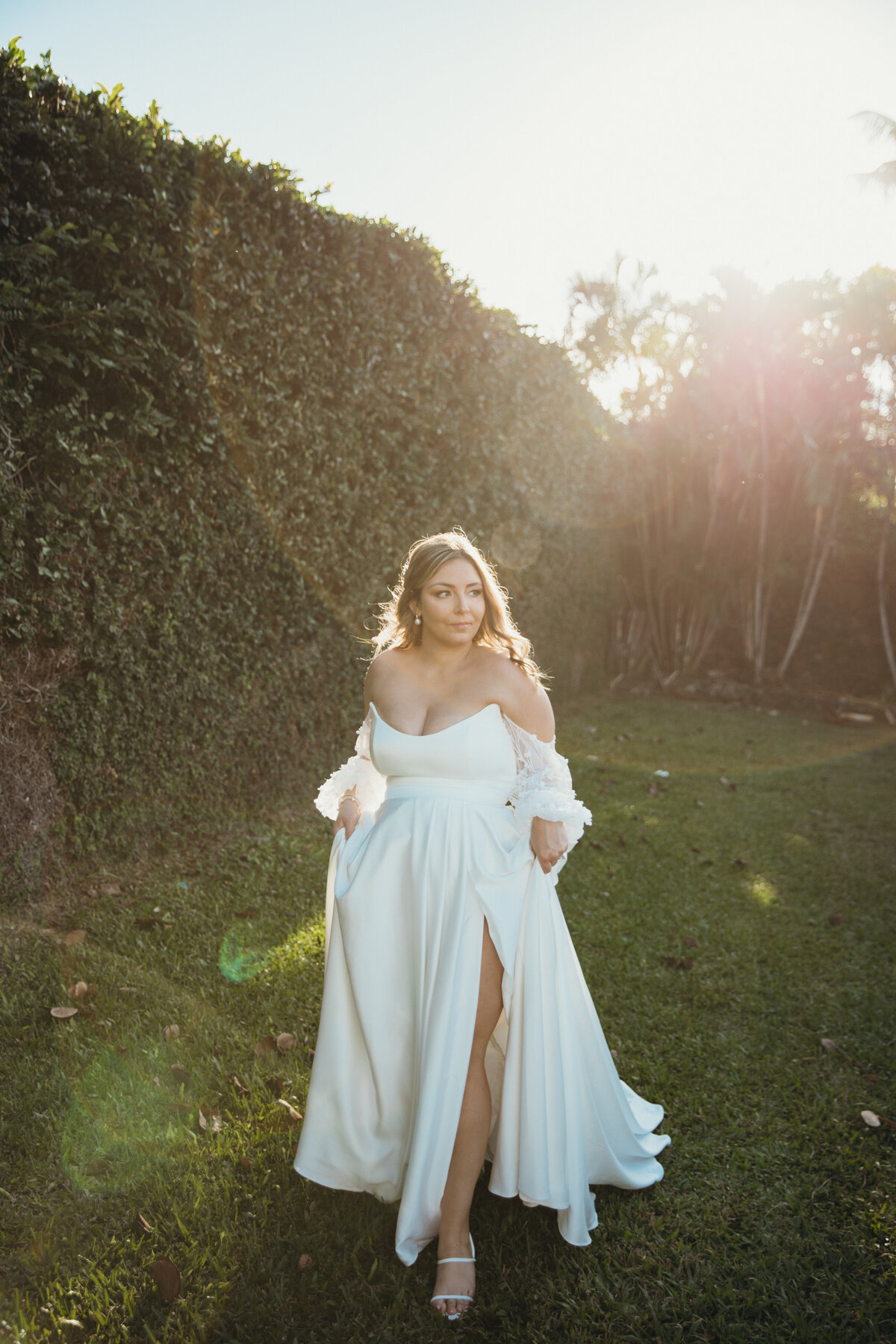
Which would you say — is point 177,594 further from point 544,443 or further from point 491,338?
point 544,443

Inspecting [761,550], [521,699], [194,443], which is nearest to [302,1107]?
[521,699]

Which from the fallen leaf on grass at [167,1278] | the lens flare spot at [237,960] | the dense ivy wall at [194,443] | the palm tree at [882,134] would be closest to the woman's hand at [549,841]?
the fallen leaf on grass at [167,1278]

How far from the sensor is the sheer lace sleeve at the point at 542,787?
2576 millimetres

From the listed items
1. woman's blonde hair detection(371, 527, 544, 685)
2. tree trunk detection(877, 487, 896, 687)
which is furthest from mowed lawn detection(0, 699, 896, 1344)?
tree trunk detection(877, 487, 896, 687)

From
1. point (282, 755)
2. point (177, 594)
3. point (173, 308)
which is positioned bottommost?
point (282, 755)

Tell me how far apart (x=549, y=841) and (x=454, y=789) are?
35 cm

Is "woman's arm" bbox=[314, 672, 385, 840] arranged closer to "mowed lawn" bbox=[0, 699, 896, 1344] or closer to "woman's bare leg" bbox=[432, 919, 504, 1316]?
"woman's bare leg" bbox=[432, 919, 504, 1316]

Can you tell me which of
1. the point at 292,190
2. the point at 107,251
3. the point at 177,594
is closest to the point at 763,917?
the point at 177,594

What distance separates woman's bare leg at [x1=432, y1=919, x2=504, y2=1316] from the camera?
7.79 feet

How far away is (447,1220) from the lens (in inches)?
96.1

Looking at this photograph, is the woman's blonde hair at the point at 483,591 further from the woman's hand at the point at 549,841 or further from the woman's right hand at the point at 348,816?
the woman's right hand at the point at 348,816

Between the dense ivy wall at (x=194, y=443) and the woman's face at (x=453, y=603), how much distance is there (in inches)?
100

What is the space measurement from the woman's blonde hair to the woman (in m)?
0.06

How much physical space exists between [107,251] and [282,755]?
148 inches
